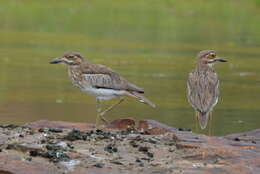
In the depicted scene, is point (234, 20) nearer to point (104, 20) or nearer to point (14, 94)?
point (104, 20)

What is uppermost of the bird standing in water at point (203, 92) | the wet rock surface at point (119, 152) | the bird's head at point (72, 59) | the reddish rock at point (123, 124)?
the bird's head at point (72, 59)

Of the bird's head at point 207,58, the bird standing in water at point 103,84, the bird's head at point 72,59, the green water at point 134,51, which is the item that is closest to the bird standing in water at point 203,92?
the bird's head at point 207,58

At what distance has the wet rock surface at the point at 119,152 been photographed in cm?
825

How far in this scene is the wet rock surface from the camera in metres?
8.25

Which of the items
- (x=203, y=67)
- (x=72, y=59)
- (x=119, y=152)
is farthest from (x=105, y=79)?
(x=119, y=152)

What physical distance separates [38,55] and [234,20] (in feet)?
39.2

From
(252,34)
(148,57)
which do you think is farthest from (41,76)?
(252,34)

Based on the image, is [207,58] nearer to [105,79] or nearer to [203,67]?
[203,67]

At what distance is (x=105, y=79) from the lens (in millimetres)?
11414

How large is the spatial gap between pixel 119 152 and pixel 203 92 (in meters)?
2.47

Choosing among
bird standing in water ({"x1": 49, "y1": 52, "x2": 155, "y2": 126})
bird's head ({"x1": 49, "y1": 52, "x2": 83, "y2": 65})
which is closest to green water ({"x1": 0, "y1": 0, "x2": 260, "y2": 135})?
bird's head ({"x1": 49, "y1": 52, "x2": 83, "y2": 65})

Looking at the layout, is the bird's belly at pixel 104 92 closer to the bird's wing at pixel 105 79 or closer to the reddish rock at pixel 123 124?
the bird's wing at pixel 105 79

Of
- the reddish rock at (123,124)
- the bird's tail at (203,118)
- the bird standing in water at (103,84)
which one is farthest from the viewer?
the bird standing in water at (103,84)

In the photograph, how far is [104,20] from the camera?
29.6 m
